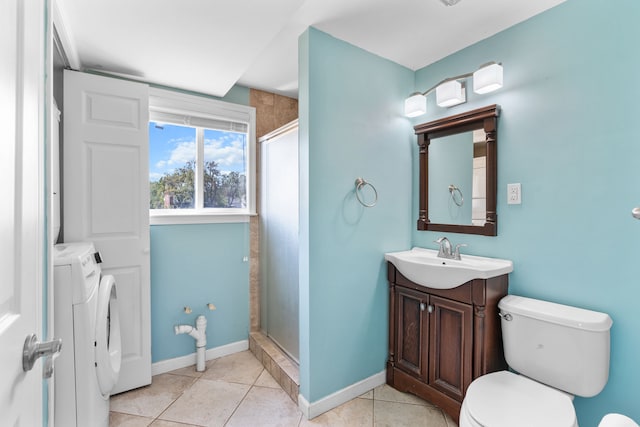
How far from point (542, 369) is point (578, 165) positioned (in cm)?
102

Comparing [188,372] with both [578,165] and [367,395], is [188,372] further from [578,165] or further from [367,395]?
→ [578,165]

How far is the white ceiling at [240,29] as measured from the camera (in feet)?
4.82

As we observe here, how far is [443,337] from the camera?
1.83 m

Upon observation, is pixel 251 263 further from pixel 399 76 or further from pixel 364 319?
pixel 399 76

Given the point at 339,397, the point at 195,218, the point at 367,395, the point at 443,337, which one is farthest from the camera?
the point at 195,218

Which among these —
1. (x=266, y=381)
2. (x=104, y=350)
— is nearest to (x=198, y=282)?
(x=266, y=381)

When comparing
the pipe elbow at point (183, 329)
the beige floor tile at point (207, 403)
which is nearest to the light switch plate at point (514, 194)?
the beige floor tile at point (207, 403)

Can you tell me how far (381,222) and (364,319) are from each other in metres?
0.66

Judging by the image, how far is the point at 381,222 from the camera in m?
2.15

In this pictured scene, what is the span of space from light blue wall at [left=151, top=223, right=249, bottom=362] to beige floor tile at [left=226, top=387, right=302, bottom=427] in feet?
2.24

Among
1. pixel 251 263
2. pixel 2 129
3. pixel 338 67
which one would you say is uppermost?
pixel 338 67

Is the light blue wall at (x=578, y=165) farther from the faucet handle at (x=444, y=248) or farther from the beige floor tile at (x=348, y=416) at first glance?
the beige floor tile at (x=348, y=416)

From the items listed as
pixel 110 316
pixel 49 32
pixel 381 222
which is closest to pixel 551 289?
pixel 381 222

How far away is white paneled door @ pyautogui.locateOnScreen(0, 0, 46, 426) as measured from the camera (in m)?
0.55
